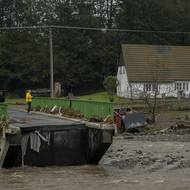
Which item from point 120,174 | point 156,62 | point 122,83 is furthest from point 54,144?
point 122,83

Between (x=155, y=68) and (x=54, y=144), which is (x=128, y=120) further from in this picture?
(x=155, y=68)

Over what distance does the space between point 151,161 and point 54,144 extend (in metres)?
3.72

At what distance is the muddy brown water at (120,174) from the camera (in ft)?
54.0

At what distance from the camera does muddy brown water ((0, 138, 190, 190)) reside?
1645 cm

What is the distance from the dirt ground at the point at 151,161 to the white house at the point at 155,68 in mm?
40724

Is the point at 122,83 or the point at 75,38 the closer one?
the point at 122,83

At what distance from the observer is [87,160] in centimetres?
2205

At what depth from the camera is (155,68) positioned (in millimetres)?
72250

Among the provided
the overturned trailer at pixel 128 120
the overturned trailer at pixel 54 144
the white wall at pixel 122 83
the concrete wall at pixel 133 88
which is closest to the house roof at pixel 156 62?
the concrete wall at pixel 133 88

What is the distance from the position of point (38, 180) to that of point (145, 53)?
202 feet

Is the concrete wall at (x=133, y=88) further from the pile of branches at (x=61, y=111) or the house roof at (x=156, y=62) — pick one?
the pile of branches at (x=61, y=111)

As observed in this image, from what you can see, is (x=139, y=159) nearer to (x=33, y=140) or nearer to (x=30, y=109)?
(x=33, y=140)

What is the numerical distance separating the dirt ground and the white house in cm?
4072

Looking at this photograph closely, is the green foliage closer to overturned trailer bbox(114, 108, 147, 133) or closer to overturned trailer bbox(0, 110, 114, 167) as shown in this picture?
overturned trailer bbox(114, 108, 147, 133)
